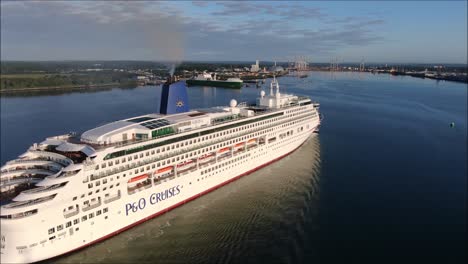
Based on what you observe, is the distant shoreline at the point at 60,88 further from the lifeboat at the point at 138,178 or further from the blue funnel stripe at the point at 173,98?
the lifeboat at the point at 138,178

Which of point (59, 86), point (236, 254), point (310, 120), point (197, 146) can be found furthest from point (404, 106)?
point (59, 86)

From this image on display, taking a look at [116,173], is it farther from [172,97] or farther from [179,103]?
[179,103]

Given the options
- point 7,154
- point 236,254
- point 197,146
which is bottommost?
point 236,254

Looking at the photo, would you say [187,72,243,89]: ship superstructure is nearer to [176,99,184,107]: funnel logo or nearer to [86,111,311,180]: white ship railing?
[86,111,311,180]: white ship railing

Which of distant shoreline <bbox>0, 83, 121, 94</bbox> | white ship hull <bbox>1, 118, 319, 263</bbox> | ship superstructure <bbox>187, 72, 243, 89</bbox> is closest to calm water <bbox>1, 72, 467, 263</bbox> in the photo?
white ship hull <bbox>1, 118, 319, 263</bbox>

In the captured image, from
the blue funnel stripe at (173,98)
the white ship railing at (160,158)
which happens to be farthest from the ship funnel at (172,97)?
the white ship railing at (160,158)

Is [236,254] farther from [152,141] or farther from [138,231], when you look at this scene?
[152,141]
